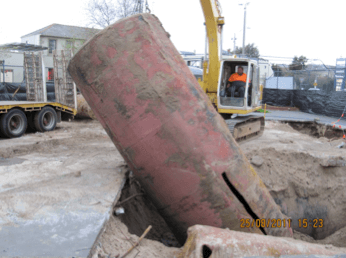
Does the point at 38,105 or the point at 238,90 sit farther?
the point at 38,105

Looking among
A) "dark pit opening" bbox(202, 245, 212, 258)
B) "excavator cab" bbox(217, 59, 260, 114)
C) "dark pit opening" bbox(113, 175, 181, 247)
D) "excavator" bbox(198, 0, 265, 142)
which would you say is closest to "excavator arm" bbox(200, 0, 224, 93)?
"excavator" bbox(198, 0, 265, 142)

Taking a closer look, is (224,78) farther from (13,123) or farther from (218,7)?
(13,123)

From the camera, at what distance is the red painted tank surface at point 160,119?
3471 millimetres

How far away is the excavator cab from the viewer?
9.19m

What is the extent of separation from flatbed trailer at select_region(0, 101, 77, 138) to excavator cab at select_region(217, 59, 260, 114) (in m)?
7.10

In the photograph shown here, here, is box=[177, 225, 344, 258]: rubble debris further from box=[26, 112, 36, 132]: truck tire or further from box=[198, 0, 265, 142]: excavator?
box=[26, 112, 36, 132]: truck tire

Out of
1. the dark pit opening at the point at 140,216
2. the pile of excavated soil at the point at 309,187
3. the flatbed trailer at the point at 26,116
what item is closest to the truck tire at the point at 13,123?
the flatbed trailer at the point at 26,116

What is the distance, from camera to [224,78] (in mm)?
9688

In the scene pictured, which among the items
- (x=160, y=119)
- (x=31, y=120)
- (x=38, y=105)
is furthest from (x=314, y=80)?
(x=160, y=119)

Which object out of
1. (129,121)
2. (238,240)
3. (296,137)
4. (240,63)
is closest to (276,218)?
(238,240)

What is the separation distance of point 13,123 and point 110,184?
8.38 metres

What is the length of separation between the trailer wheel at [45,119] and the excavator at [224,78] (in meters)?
6.53

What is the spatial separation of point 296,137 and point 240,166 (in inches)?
306

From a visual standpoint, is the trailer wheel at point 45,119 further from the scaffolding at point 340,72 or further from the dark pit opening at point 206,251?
the scaffolding at point 340,72
